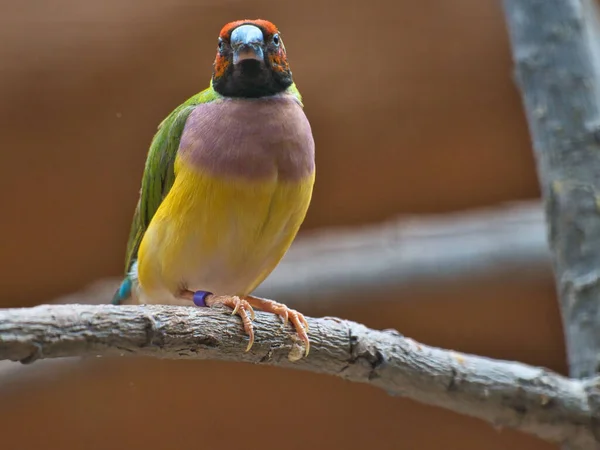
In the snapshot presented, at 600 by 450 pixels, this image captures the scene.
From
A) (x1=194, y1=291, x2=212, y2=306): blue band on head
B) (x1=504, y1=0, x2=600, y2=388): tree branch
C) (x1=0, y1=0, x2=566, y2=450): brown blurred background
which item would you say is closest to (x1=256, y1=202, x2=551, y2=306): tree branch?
(x1=0, y1=0, x2=566, y2=450): brown blurred background

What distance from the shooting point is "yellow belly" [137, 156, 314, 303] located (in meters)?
2.00

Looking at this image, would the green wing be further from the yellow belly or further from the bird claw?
the bird claw

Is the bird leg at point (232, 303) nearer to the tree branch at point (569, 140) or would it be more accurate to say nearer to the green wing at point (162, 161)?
the green wing at point (162, 161)

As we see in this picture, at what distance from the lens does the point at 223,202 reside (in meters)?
2.00

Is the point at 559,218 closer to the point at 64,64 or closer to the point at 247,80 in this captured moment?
the point at 247,80

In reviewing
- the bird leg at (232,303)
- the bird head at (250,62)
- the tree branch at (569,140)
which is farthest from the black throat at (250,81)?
the tree branch at (569,140)

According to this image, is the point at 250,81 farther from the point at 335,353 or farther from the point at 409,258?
the point at 409,258

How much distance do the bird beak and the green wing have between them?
18 cm

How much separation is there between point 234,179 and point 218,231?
→ 0.50 ft

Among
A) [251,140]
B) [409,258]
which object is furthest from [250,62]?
[409,258]

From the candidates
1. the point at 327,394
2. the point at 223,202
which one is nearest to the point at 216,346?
the point at 223,202

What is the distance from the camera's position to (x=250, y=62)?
80.1 inches

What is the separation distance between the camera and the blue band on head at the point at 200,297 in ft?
7.11

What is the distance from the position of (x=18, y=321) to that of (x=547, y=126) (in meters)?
1.88
